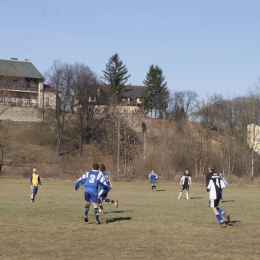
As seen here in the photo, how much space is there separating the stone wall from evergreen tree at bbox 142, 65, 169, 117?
20.6m

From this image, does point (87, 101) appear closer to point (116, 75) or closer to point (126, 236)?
point (116, 75)

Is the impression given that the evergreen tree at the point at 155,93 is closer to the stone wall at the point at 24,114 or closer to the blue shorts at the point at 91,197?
the stone wall at the point at 24,114

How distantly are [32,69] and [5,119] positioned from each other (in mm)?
17172

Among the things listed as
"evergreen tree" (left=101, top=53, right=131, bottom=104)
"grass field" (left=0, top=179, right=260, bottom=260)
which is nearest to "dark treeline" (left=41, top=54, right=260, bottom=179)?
"evergreen tree" (left=101, top=53, right=131, bottom=104)

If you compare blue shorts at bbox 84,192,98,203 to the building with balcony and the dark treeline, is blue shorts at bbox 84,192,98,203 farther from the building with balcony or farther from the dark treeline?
the building with balcony

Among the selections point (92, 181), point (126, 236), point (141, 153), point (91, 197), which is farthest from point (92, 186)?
point (141, 153)

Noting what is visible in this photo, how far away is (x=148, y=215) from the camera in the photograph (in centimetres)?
1953

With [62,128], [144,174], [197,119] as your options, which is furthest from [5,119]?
[144,174]

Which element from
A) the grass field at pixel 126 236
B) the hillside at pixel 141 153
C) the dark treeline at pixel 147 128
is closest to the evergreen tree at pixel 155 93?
the dark treeline at pixel 147 128

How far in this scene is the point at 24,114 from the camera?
316 feet

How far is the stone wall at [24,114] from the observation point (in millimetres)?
95500

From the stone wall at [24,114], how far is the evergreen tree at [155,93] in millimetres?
20600

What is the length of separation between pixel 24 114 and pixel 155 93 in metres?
25.3

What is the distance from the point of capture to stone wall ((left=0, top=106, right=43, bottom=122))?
9550cm
